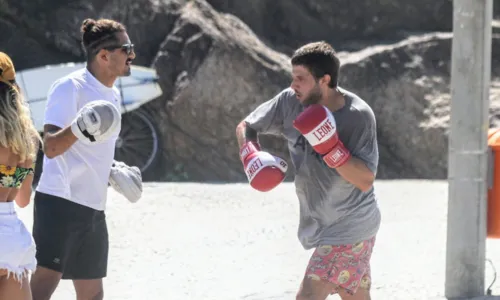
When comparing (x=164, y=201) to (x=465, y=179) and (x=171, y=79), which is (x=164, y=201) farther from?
(x=465, y=179)

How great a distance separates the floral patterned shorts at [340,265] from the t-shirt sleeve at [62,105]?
51.1 inches

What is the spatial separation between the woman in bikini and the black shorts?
1.80 ft

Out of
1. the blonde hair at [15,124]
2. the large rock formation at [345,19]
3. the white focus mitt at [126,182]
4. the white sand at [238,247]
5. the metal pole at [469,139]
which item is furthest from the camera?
the large rock formation at [345,19]

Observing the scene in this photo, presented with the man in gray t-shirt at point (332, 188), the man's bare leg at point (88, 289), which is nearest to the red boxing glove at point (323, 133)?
the man in gray t-shirt at point (332, 188)

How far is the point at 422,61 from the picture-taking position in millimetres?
12102

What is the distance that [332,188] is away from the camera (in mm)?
4523

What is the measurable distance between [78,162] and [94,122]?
0.52 meters

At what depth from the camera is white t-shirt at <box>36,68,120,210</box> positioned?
4.56m

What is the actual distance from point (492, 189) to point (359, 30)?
741 centimetres

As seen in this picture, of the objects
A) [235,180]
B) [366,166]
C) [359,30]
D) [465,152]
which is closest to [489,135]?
[465,152]

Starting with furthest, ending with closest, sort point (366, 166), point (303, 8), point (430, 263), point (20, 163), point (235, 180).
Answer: point (303, 8)
point (235, 180)
point (430, 263)
point (366, 166)
point (20, 163)

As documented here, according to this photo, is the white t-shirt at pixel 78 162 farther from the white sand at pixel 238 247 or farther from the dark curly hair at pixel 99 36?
the white sand at pixel 238 247

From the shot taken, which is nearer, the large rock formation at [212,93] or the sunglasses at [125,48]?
the sunglasses at [125,48]

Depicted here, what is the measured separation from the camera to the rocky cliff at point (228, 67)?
11539 mm
